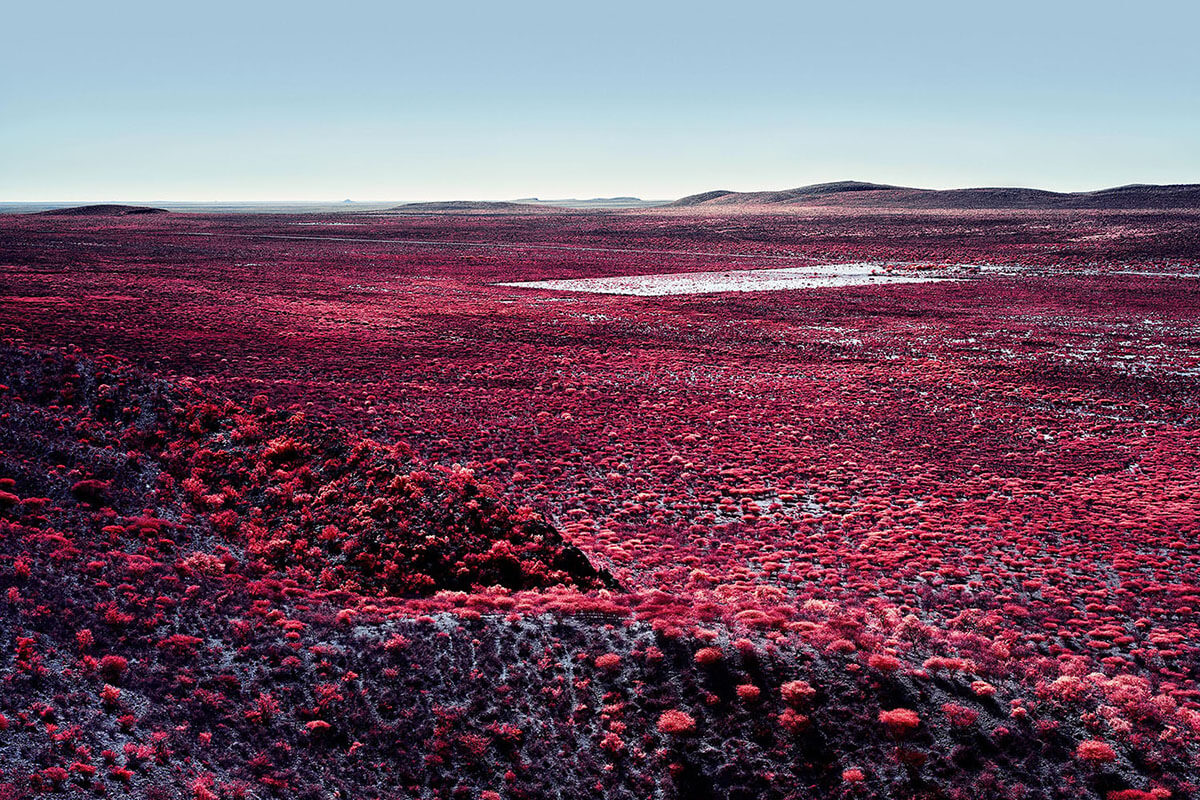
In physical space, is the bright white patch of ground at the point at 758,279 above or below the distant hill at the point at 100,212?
below

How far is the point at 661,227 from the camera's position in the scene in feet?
328

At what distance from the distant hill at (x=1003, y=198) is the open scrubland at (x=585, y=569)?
11246 cm

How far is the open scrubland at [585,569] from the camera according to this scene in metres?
5.81

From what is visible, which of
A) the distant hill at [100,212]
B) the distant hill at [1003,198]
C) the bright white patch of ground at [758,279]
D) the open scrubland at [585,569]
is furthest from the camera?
the distant hill at [100,212]

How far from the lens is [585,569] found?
9.29 meters

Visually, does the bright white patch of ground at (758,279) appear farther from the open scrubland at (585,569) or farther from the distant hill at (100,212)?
the distant hill at (100,212)

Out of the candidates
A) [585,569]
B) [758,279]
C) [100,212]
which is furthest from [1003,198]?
[100,212]

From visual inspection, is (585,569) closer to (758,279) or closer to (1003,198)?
(758,279)

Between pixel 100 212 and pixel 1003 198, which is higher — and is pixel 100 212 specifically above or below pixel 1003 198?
below

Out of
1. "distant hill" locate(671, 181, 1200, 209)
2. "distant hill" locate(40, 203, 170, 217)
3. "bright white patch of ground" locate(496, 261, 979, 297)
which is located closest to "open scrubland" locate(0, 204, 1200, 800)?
"bright white patch of ground" locate(496, 261, 979, 297)

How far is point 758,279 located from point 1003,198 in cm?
10945

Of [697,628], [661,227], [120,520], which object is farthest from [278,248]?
[697,628]

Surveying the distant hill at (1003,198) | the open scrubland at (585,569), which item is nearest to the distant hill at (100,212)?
the open scrubland at (585,569)

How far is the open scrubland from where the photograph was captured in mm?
A: 5812
